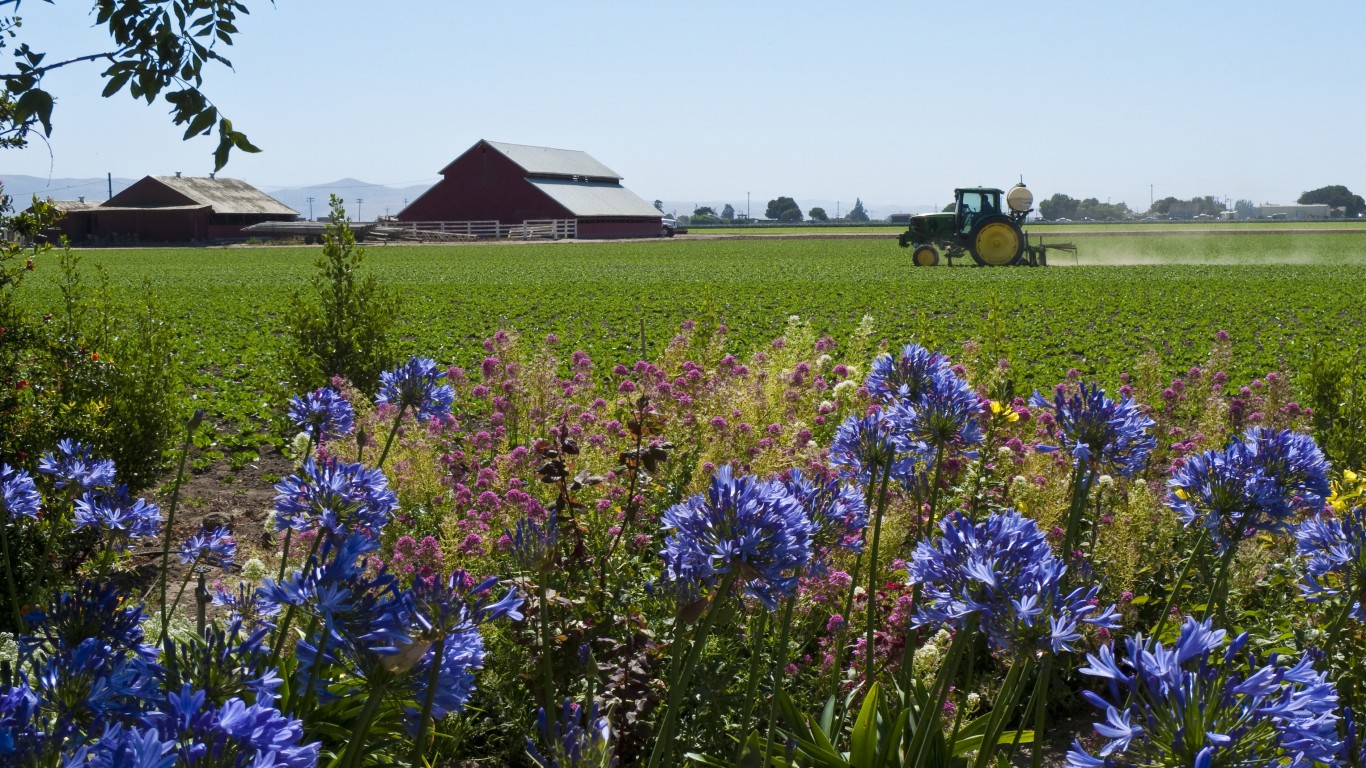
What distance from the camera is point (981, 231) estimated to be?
32969 mm

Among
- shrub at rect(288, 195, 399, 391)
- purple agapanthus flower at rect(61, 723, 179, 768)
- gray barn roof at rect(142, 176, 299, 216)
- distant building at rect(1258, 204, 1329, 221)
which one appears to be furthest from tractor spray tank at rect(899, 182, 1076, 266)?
distant building at rect(1258, 204, 1329, 221)

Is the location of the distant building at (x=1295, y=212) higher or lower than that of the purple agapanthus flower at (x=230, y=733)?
higher

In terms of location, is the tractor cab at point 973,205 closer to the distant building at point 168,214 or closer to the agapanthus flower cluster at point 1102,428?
the agapanthus flower cluster at point 1102,428

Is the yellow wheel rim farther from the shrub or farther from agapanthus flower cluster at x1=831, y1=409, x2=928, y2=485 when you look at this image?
agapanthus flower cluster at x1=831, y1=409, x2=928, y2=485

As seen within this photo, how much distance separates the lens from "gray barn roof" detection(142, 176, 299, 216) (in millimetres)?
66062

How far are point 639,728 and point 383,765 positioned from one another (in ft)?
2.73

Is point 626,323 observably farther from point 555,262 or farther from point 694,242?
point 694,242

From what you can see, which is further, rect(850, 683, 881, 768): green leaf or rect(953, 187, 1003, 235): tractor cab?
rect(953, 187, 1003, 235): tractor cab

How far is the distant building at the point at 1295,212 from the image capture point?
5709 inches

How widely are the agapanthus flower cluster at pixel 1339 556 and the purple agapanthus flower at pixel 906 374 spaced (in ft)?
2.98

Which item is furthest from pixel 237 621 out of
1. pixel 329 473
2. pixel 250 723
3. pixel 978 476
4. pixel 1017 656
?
pixel 978 476

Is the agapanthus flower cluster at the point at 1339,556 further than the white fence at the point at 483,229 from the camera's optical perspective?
No

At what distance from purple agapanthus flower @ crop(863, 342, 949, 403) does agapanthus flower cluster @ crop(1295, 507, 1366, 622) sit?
908mm

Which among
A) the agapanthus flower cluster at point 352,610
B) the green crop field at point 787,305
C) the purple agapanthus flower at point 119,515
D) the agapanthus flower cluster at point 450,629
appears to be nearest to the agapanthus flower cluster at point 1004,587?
the agapanthus flower cluster at point 450,629
